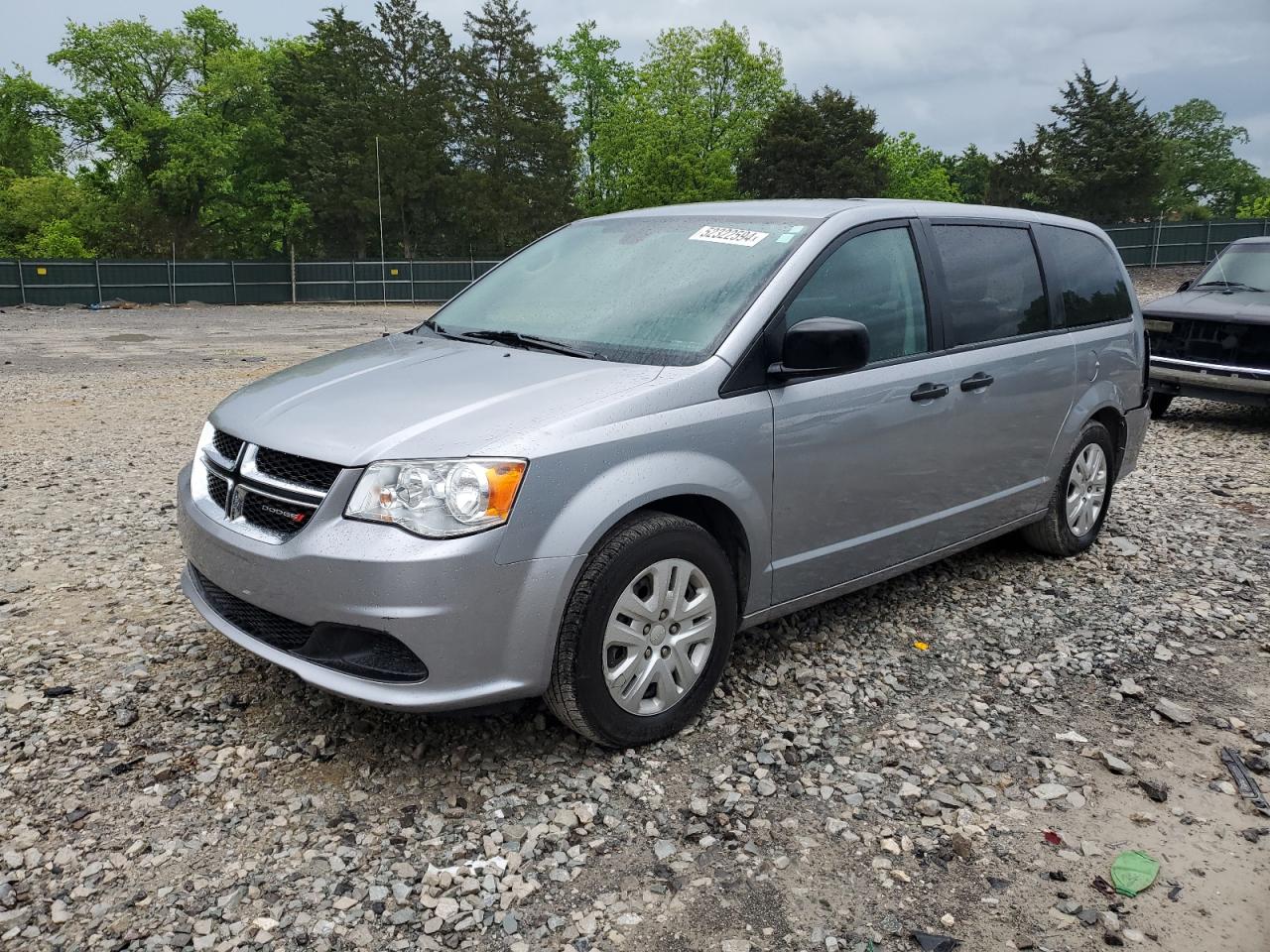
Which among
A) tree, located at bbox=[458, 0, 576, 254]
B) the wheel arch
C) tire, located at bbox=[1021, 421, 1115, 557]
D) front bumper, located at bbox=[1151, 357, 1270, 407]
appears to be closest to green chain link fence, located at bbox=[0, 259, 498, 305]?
tree, located at bbox=[458, 0, 576, 254]

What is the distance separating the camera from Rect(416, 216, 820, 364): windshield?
3.79m

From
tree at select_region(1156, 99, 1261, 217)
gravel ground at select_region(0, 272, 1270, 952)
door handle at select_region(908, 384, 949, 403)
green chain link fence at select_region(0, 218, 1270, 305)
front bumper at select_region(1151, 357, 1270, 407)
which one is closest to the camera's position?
gravel ground at select_region(0, 272, 1270, 952)

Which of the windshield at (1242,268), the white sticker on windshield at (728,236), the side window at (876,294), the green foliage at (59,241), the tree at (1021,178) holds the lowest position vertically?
the side window at (876,294)

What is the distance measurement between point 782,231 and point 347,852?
271cm

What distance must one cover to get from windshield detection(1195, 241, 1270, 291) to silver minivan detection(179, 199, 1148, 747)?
625 centimetres

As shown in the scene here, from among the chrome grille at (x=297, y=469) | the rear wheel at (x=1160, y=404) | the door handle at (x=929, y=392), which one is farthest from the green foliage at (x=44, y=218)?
the door handle at (x=929, y=392)

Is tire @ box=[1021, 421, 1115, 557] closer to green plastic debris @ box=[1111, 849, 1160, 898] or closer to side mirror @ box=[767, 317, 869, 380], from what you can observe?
side mirror @ box=[767, 317, 869, 380]

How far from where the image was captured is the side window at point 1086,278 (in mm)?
5387

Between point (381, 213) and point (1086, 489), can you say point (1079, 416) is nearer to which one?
point (1086, 489)

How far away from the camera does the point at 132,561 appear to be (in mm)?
5465

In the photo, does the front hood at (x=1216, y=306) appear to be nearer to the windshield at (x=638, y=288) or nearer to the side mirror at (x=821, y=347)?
the windshield at (x=638, y=288)

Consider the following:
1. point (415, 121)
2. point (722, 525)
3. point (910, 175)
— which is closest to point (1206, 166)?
point (910, 175)

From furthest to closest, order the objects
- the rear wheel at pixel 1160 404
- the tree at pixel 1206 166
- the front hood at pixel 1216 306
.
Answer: the tree at pixel 1206 166
the rear wheel at pixel 1160 404
the front hood at pixel 1216 306

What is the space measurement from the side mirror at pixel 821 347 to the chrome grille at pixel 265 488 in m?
1.57
